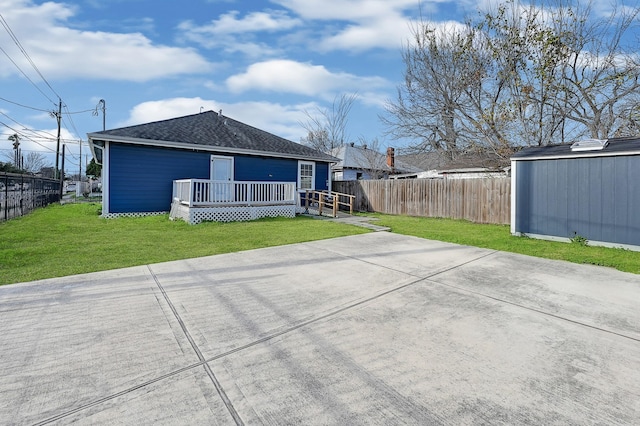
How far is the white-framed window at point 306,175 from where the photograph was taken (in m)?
14.9

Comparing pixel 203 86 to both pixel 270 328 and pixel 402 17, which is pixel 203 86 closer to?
pixel 402 17

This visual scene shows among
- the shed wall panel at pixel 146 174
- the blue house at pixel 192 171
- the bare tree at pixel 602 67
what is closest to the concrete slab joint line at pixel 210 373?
the blue house at pixel 192 171

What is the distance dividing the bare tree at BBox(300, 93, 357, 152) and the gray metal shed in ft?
66.3

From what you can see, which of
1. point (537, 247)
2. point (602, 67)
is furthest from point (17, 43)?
point (602, 67)

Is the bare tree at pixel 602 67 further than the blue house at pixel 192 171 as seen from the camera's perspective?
Yes

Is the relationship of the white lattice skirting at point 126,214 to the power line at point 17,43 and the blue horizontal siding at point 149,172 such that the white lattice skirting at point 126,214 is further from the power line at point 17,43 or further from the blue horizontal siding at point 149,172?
the power line at point 17,43

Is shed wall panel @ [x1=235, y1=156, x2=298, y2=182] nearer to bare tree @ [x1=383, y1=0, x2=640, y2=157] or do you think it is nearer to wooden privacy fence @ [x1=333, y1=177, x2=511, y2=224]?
wooden privacy fence @ [x1=333, y1=177, x2=511, y2=224]

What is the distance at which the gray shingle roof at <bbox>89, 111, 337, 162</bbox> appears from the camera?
11.1 metres

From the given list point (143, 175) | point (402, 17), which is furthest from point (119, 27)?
point (402, 17)

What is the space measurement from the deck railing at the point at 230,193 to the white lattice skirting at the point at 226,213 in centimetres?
14

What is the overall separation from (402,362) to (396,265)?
2.87 m

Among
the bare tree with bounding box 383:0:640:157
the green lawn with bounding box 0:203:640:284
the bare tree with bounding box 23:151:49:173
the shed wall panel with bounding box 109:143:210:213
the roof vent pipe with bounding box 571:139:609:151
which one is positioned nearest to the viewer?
the green lawn with bounding box 0:203:640:284

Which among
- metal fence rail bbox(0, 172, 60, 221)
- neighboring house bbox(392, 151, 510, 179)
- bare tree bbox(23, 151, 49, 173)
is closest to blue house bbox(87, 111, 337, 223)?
metal fence rail bbox(0, 172, 60, 221)

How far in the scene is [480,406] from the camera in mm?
1832
